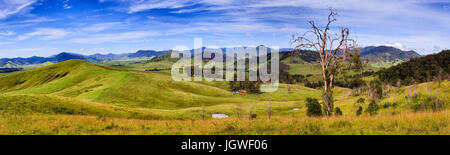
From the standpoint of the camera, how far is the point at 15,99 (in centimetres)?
2523

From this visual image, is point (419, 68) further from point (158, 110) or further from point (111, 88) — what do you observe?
point (111, 88)

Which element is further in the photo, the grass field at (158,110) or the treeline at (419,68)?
the treeline at (419,68)

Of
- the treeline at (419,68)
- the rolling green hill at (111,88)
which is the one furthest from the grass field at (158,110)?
the treeline at (419,68)

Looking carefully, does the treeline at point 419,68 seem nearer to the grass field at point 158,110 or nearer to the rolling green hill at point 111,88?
the grass field at point 158,110

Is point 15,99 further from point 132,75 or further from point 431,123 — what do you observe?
point 132,75

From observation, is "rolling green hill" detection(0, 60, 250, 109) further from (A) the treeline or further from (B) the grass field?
(A) the treeline

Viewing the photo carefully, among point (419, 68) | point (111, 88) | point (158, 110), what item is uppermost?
point (419, 68)

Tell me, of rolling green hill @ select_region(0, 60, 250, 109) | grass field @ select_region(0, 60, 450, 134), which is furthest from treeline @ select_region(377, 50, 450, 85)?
rolling green hill @ select_region(0, 60, 250, 109)

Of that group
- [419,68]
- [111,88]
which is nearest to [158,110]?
[111,88]

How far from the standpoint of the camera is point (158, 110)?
67.0m

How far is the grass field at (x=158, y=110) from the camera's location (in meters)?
10.8

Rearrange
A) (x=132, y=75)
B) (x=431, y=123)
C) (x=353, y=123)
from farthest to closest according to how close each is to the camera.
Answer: (x=132, y=75)
(x=353, y=123)
(x=431, y=123)
